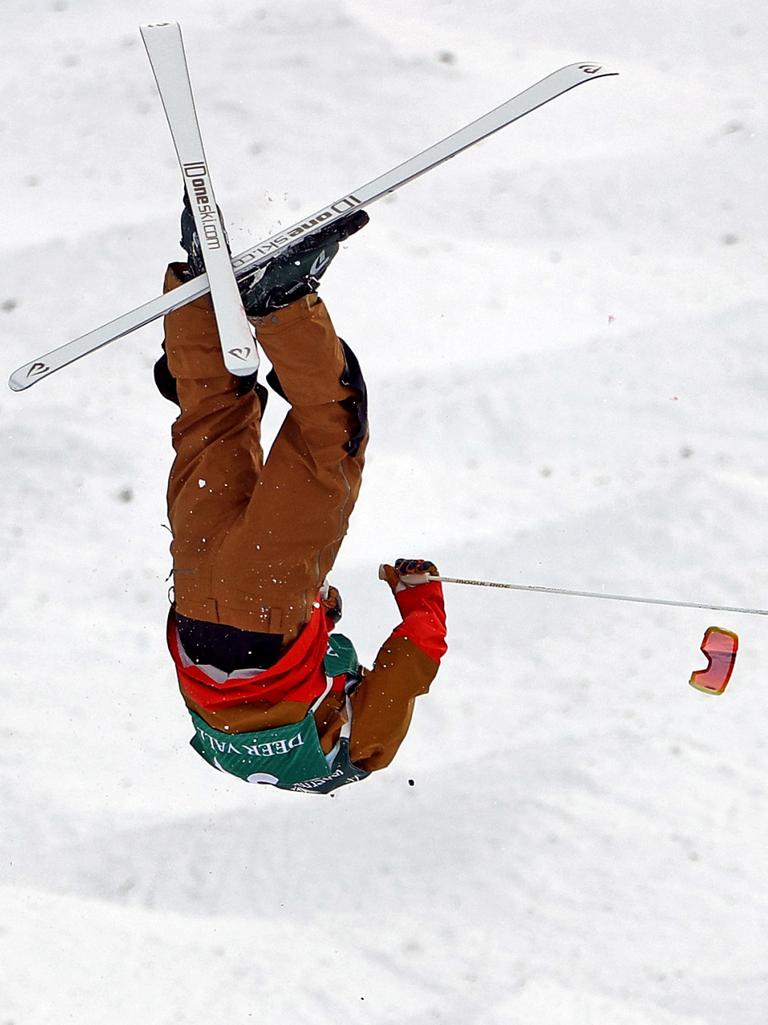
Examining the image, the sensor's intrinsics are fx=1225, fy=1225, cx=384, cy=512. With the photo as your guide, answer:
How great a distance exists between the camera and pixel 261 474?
2479 mm

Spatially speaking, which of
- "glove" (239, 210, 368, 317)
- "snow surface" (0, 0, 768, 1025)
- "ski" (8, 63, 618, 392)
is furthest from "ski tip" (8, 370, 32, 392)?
"snow surface" (0, 0, 768, 1025)

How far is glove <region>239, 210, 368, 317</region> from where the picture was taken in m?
2.21

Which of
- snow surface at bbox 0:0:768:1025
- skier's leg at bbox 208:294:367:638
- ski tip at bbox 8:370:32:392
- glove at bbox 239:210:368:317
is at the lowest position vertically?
snow surface at bbox 0:0:768:1025

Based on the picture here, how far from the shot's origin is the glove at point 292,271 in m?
2.21

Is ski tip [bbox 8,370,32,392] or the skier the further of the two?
the skier

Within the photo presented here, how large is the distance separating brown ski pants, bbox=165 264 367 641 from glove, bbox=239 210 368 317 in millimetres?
23

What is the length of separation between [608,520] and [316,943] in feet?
4.70

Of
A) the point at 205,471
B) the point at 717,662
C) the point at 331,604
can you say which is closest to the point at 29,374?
the point at 205,471

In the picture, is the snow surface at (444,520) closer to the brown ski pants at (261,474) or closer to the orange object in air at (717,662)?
the orange object in air at (717,662)

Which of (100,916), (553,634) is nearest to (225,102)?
(553,634)

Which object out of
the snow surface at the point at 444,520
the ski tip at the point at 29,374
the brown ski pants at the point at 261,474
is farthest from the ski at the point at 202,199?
the snow surface at the point at 444,520

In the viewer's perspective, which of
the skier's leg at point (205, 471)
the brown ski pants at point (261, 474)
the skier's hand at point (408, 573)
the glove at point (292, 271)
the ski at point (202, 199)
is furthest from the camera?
the skier's hand at point (408, 573)

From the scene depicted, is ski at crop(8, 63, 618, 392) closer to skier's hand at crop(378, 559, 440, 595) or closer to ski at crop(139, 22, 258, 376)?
ski at crop(139, 22, 258, 376)

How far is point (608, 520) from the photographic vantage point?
11.7ft
